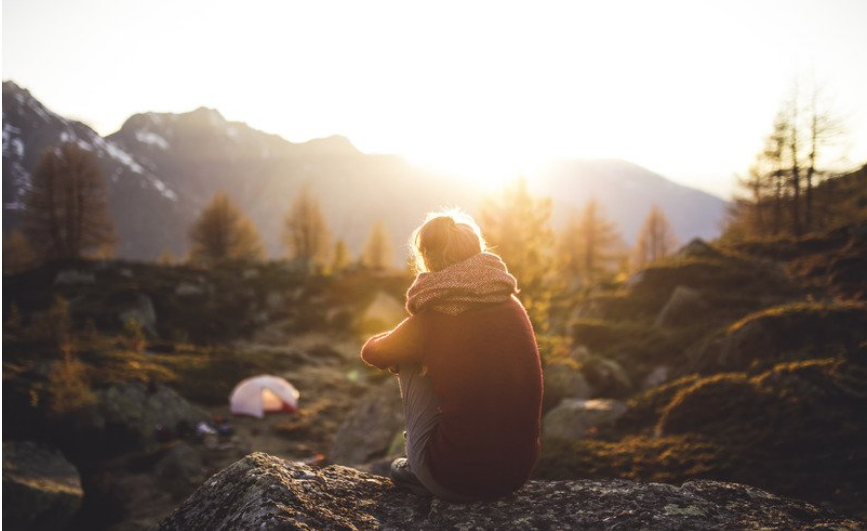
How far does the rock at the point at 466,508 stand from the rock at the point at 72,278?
36334 millimetres

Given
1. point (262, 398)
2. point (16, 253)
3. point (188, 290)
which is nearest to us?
point (262, 398)

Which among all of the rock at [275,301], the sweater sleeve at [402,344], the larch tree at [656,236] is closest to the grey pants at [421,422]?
the sweater sleeve at [402,344]

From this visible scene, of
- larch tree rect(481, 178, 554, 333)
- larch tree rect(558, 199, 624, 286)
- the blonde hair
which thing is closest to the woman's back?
the blonde hair

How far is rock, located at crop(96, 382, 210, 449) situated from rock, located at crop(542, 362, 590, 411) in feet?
34.4

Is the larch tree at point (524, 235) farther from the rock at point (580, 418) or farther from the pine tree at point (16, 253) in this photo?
the pine tree at point (16, 253)

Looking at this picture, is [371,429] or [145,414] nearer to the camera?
[371,429]

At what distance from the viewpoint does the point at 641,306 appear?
52.1ft

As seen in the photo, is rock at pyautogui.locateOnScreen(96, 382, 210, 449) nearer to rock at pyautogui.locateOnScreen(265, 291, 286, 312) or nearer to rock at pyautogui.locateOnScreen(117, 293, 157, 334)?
rock at pyautogui.locateOnScreen(117, 293, 157, 334)

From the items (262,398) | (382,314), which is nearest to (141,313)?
(382,314)

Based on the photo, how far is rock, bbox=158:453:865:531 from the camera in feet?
9.68

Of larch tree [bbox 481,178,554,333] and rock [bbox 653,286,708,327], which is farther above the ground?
larch tree [bbox 481,178,554,333]

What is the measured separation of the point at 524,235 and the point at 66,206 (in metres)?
48.2

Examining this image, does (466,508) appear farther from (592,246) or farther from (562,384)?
(592,246)

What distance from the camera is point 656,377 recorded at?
10.6m
